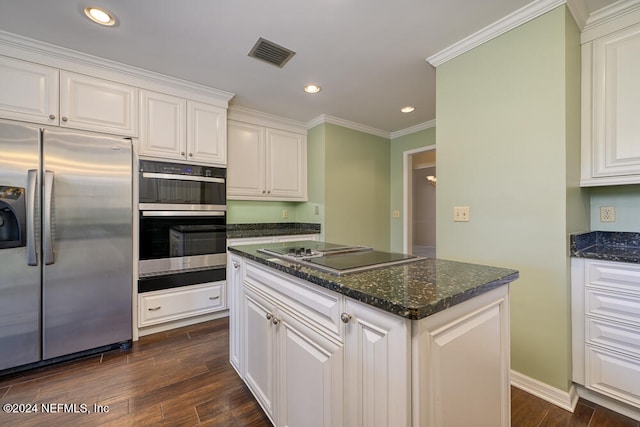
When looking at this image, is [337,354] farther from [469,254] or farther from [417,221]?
[417,221]

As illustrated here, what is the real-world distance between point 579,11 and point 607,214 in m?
1.35

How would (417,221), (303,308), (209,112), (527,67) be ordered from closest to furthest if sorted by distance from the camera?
1. (303,308)
2. (527,67)
3. (209,112)
4. (417,221)

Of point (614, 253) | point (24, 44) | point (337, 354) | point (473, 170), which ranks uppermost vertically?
point (24, 44)

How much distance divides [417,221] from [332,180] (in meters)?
1.81

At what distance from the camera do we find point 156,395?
5.44ft

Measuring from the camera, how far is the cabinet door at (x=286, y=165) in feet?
11.6

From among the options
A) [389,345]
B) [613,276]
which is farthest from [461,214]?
[389,345]

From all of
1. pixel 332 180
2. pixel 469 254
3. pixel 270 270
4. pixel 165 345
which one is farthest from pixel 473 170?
pixel 165 345

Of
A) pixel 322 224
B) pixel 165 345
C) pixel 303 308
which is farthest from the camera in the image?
pixel 322 224

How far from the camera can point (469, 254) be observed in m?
1.96

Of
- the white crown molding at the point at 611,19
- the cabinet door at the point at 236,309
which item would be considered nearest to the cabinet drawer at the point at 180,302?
the cabinet door at the point at 236,309

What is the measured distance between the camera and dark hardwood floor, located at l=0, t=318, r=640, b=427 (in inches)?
57.3

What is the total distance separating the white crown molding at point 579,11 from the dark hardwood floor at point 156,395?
2371mm

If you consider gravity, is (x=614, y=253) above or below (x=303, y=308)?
above
